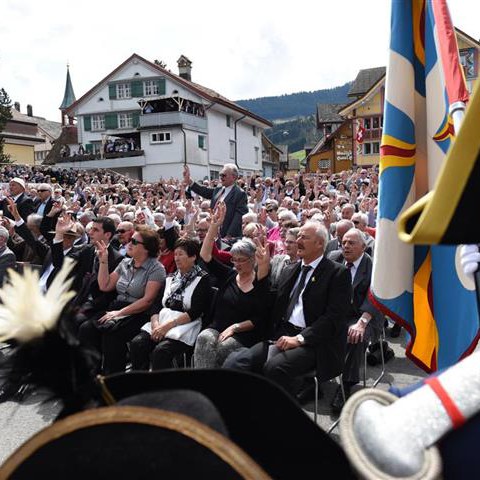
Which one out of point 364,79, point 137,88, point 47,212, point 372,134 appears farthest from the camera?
point 364,79

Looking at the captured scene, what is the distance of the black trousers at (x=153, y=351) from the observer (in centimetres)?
459

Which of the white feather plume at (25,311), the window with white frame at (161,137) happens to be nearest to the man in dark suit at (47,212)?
the white feather plume at (25,311)

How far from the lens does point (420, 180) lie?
9.78ft

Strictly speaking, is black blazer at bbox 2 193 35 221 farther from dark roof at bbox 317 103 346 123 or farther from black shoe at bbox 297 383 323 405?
dark roof at bbox 317 103 346 123

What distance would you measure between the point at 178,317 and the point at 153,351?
38cm

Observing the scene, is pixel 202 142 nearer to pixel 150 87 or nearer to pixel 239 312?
pixel 150 87

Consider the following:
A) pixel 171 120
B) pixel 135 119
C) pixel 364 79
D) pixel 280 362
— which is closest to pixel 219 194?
pixel 280 362

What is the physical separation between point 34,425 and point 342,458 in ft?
12.2

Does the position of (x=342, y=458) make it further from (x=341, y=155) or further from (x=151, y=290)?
(x=341, y=155)

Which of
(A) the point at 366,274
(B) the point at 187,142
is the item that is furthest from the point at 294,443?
(B) the point at 187,142

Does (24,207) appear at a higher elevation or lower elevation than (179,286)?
higher

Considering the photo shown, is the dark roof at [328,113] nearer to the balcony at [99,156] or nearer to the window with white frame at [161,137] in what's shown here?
the window with white frame at [161,137]

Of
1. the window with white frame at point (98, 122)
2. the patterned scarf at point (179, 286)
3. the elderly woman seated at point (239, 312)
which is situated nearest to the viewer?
the elderly woman seated at point (239, 312)

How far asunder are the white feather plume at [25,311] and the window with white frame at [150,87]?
4409 centimetres
